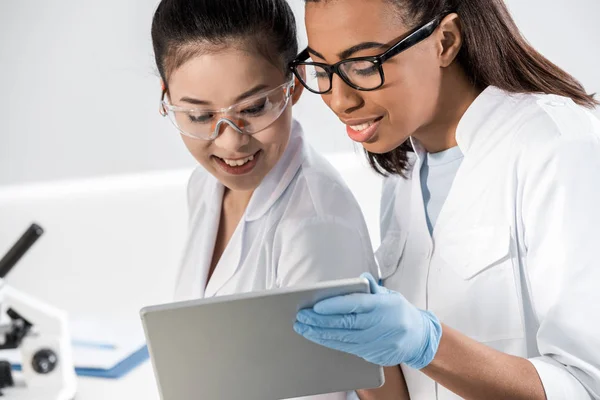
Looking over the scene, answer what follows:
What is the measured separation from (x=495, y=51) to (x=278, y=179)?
57 cm

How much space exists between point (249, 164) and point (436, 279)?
0.49 meters

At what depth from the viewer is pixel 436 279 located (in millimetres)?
1704

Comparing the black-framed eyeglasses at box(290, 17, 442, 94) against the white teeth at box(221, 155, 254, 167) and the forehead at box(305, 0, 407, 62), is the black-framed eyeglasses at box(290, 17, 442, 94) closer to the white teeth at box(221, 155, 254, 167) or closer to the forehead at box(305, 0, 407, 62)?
the forehead at box(305, 0, 407, 62)

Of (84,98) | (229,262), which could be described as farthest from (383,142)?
(84,98)

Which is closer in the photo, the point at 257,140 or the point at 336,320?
the point at 336,320

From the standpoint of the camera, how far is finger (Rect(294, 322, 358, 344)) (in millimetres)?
1319

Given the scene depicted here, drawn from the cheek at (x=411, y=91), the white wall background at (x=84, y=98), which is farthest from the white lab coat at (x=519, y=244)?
the white wall background at (x=84, y=98)

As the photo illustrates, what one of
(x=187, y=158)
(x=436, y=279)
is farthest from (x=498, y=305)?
(x=187, y=158)

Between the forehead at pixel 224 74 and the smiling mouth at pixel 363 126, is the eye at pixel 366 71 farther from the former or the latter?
the forehead at pixel 224 74

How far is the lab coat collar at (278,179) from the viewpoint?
1806 mm

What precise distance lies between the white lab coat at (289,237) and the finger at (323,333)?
244mm

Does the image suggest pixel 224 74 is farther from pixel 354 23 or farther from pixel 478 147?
pixel 478 147

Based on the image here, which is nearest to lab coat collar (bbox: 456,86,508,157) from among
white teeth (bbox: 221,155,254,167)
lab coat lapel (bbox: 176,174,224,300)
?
white teeth (bbox: 221,155,254,167)

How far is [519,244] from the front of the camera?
1.57m
